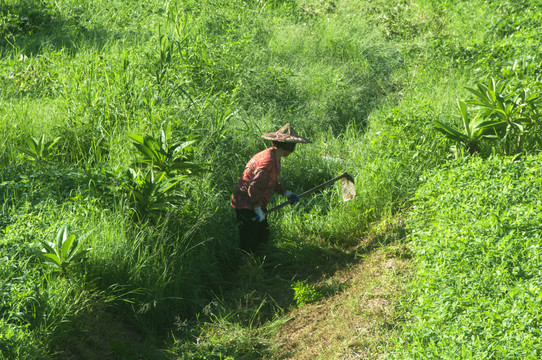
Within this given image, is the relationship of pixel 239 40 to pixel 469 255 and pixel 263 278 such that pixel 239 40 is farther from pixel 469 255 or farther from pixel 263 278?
pixel 469 255

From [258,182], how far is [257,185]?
0.03 metres

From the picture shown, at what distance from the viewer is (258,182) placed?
5223mm

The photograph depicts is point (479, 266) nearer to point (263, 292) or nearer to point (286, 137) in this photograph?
point (263, 292)

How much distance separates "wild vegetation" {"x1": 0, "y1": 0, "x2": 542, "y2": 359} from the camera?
12.8 feet

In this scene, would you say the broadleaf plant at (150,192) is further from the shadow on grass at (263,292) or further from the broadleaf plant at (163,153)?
the shadow on grass at (263,292)

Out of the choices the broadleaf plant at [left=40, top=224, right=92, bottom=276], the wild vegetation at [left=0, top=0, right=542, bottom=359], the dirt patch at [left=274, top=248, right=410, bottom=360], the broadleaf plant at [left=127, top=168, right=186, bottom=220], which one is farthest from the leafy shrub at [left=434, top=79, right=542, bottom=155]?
the broadleaf plant at [left=40, top=224, right=92, bottom=276]

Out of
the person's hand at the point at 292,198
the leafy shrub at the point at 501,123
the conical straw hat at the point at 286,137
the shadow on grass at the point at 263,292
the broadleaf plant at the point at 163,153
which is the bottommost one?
the shadow on grass at the point at 263,292

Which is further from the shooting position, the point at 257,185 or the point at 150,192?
the point at 257,185

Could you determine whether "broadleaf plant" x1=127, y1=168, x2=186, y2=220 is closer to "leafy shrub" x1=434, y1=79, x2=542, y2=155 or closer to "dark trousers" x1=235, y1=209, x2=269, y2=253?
"dark trousers" x1=235, y1=209, x2=269, y2=253

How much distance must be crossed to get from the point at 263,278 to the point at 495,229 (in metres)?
2.18

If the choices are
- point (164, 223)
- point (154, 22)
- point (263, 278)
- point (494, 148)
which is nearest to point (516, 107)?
point (494, 148)

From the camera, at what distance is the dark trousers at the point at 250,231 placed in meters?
5.38

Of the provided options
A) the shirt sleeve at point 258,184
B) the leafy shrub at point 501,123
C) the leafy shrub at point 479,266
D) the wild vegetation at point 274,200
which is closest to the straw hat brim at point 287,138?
the shirt sleeve at point 258,184

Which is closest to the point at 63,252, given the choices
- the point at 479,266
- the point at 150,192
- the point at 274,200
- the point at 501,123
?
the point at 150,192
